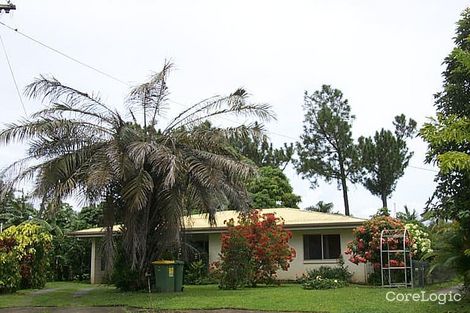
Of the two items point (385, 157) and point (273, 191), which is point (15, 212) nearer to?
point (273, 191)

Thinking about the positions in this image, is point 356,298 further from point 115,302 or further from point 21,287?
point 21,287

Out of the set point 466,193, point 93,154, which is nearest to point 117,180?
point 93,154

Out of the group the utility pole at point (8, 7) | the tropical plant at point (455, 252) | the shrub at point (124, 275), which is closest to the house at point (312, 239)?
the shrub at point (124, 275)

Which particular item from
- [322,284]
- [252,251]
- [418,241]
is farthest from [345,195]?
[322,284]

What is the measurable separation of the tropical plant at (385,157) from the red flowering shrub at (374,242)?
1647cm

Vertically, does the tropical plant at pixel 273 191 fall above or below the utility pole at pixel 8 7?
below

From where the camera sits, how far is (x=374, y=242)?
20266mm

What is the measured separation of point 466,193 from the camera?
13.4 m

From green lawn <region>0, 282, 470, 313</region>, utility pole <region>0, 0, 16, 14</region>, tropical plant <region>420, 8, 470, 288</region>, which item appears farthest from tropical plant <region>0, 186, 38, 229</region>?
tropical plant <region>420, 8, 470, 288</region>

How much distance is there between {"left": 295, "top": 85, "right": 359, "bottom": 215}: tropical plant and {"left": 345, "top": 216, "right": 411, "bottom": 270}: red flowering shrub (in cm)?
1714

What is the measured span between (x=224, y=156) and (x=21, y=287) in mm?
10717

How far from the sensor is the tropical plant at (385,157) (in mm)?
36906

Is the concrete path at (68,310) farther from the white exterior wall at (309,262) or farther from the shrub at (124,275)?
the white exterior wall at (309,262)

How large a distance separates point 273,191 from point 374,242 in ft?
58.0
